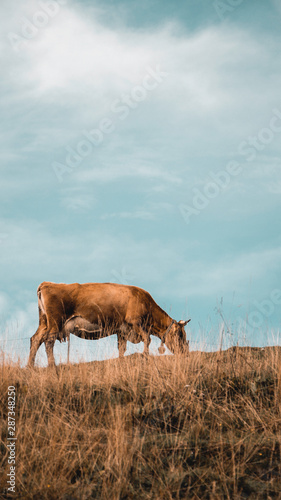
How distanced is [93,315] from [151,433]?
727 centimetres

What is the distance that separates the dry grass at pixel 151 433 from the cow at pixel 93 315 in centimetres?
437

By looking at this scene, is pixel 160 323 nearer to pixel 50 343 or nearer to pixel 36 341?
pixel 50 343

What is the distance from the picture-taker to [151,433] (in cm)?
617

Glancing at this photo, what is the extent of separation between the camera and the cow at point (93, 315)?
13219 mm

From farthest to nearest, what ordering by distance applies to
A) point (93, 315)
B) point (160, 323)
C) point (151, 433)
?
point (160, 323) < point (93, 315) < point (151, 433)

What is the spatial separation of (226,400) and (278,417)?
2.59ft

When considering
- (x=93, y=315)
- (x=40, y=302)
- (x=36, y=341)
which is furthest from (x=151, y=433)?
(x=40, y=302)

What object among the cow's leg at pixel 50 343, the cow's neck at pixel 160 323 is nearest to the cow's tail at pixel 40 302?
the cow's leg at pixel 50 343

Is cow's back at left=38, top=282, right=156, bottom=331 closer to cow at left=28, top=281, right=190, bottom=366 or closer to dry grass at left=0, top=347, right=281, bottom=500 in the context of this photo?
cow at left=28, top=281, right=190, bottom=366

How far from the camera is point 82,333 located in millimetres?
13484

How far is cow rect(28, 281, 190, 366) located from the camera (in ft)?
43.4

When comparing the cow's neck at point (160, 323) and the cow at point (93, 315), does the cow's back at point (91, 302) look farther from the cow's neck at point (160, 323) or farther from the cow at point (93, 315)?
the cow's neck at point (160, 323)

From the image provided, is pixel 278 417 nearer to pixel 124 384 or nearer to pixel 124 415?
pixel 124 415

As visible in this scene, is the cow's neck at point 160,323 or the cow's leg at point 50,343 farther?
the cow's neck at point 160,323
